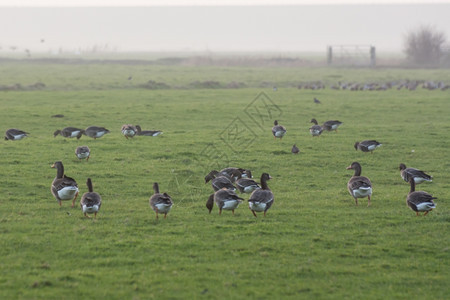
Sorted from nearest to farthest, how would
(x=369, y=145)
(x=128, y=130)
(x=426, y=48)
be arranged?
(x=369, y=145), (x=128, y=130), (x=426, y=48)

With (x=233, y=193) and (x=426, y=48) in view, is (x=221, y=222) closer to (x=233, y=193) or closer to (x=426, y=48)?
(x=233, y=193)

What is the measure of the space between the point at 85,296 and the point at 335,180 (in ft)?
37.3

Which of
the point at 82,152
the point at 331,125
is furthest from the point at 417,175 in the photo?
the point at 331,125

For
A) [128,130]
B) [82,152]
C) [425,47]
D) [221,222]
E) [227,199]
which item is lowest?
[221,222]

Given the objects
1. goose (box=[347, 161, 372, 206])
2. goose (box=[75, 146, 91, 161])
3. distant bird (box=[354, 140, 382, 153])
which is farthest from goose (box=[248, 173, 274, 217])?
distant bird (box=[354, 140, 382, 153])

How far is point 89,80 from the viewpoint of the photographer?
212ft

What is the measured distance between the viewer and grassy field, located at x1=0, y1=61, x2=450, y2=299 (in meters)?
10.2

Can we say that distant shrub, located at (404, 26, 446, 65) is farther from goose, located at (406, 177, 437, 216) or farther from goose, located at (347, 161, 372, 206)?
goose, located at (406, 177, 437, 216)

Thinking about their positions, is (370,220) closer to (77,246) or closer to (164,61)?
(77,246)

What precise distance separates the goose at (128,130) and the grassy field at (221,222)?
26.9 inches

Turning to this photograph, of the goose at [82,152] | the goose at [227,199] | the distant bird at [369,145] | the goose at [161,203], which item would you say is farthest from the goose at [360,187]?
the goose at [82,152]

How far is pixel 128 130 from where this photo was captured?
86.4ft

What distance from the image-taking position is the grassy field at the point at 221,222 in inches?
403

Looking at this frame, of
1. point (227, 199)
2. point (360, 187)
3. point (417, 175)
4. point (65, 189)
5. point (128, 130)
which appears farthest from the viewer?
point (128, 130)
